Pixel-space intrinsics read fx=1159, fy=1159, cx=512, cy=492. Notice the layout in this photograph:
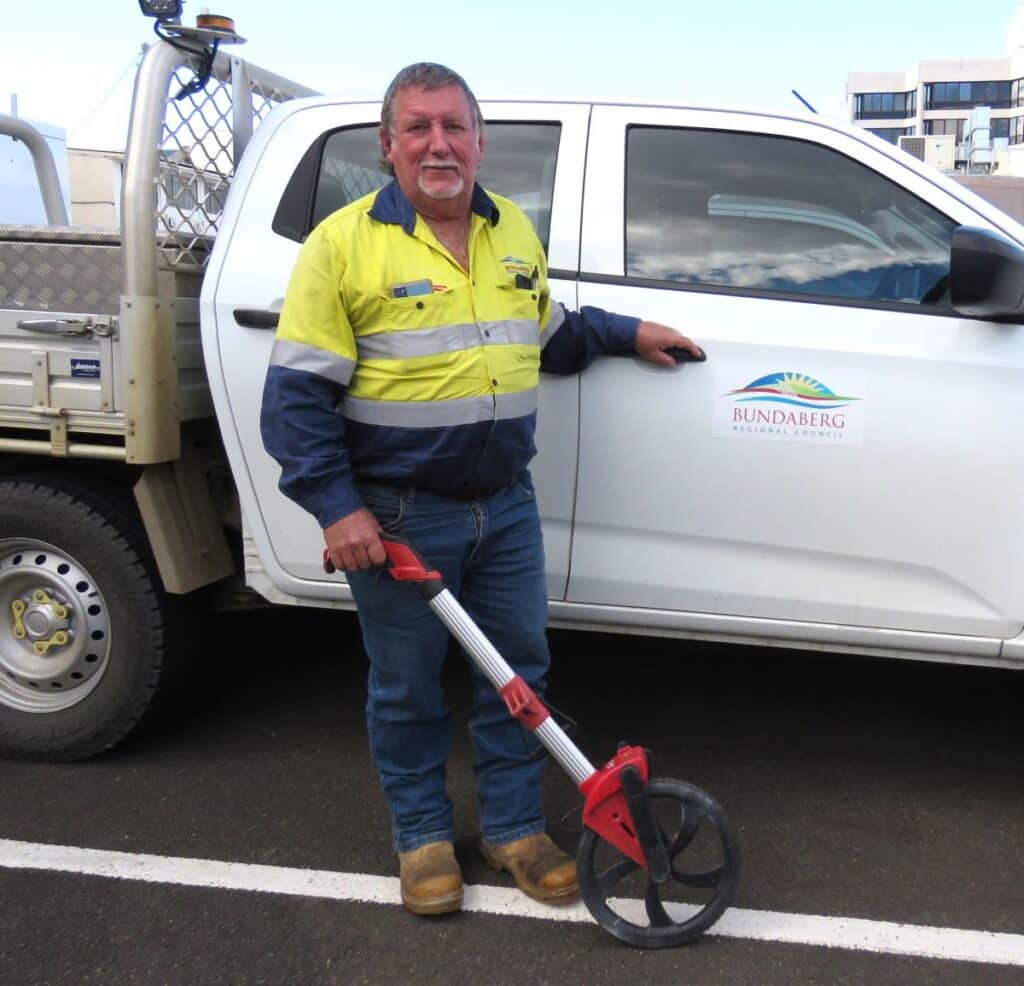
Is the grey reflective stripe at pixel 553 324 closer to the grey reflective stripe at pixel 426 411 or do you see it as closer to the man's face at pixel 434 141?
the grey reflective stripe at pixel 426 411

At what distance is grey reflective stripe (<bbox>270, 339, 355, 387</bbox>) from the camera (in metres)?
2.44

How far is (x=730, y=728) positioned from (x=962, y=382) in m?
1.44

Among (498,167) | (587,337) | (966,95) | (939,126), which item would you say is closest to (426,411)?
(587,337)

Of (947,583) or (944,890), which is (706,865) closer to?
(944,890)

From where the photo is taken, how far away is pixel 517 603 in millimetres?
2811

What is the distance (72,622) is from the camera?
3.35 meters

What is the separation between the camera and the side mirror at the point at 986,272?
2652 millimetres

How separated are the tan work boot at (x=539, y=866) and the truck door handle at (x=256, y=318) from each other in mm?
1447

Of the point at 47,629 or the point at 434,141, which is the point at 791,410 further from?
the point at 47,629

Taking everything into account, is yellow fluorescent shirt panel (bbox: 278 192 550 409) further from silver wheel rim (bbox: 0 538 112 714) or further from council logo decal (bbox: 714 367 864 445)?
silver wheel rim (bbox: 0 538 112 714)

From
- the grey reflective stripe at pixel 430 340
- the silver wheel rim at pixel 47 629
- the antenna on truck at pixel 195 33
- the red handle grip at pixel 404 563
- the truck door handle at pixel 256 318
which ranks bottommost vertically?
the silver wheel rim at pixel 47 629

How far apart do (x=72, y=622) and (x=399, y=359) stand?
4.86 ft

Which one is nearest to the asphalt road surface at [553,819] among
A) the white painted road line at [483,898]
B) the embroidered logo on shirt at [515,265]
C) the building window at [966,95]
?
the white painted road line at [483,898]

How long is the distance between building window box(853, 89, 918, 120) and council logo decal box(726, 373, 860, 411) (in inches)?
3902
